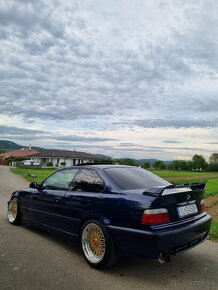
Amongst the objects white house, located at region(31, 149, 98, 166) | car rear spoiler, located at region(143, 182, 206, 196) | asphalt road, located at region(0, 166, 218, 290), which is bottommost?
asphalt road, located at region(0, 166, 218, 290)

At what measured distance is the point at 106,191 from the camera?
4883 millimetres

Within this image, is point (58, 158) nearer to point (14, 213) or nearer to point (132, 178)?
point (14, 213)

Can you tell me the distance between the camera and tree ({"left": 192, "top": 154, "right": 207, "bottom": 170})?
378 feet

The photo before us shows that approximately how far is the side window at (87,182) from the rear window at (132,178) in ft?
0.71

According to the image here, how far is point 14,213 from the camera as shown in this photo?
23.6 feet

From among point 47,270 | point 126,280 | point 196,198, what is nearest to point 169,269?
point 126,280

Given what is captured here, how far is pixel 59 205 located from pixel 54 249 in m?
0.73

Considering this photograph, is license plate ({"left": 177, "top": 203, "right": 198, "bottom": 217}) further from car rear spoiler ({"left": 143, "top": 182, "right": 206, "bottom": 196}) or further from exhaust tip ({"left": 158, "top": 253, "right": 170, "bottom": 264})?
exhaust tip ({"left": 158, "top": 253, "right": 170, "bottom": 264})

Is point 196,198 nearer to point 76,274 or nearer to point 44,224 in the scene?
point 76,274

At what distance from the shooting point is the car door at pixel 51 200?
5625mm

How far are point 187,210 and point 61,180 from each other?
7.74ft

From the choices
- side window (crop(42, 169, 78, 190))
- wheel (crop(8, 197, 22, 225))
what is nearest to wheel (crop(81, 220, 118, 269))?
side window (crop(42, 169, 78, 190))

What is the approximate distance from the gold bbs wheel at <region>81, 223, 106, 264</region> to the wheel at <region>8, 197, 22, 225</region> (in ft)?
8.31

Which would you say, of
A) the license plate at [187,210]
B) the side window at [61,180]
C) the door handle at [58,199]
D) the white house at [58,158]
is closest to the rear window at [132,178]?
the license plate at [187,210]
